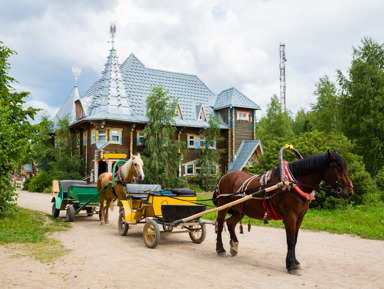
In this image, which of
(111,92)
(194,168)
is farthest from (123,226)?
(194,168)

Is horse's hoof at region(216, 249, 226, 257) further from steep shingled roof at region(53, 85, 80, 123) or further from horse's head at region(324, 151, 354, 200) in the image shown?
steep shingled roof at region(53, 85, 80, 123)

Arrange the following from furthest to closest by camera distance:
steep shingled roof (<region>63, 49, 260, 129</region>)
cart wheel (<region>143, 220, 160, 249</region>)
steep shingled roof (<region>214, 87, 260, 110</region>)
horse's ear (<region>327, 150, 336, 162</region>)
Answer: steep shingled roof (<region>214, 87, 260, 110</region>) < steep shingled roof (<region>63, 49, 260, 129</region>) < cart wheel (<region>143, 220, 160, 249</region>) < horse's ear (<region>327, 150, 336, 162</region>)

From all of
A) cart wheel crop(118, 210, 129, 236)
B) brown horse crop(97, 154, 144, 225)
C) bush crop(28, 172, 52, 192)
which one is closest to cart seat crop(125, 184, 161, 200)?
brown horse crop(97, 154, 144, 225)

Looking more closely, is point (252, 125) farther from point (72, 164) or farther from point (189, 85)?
point (72, 164)

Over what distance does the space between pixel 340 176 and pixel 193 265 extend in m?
3.27

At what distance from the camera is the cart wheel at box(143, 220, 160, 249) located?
26.8ft

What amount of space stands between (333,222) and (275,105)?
36.5 meters

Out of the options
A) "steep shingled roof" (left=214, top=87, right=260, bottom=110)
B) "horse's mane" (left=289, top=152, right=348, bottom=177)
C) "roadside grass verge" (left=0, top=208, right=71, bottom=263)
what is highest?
"steep shingled roof" (left=214, top=87, right=260, bottom=110)

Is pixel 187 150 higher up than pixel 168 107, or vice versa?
pixel 168 107

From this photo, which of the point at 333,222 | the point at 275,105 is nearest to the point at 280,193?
the point at 333,222

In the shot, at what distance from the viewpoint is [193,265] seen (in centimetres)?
667

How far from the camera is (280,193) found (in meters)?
6.42

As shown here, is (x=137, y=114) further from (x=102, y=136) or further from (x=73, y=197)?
(x=73, y=197)

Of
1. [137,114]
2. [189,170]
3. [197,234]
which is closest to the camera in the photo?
[197,234]
